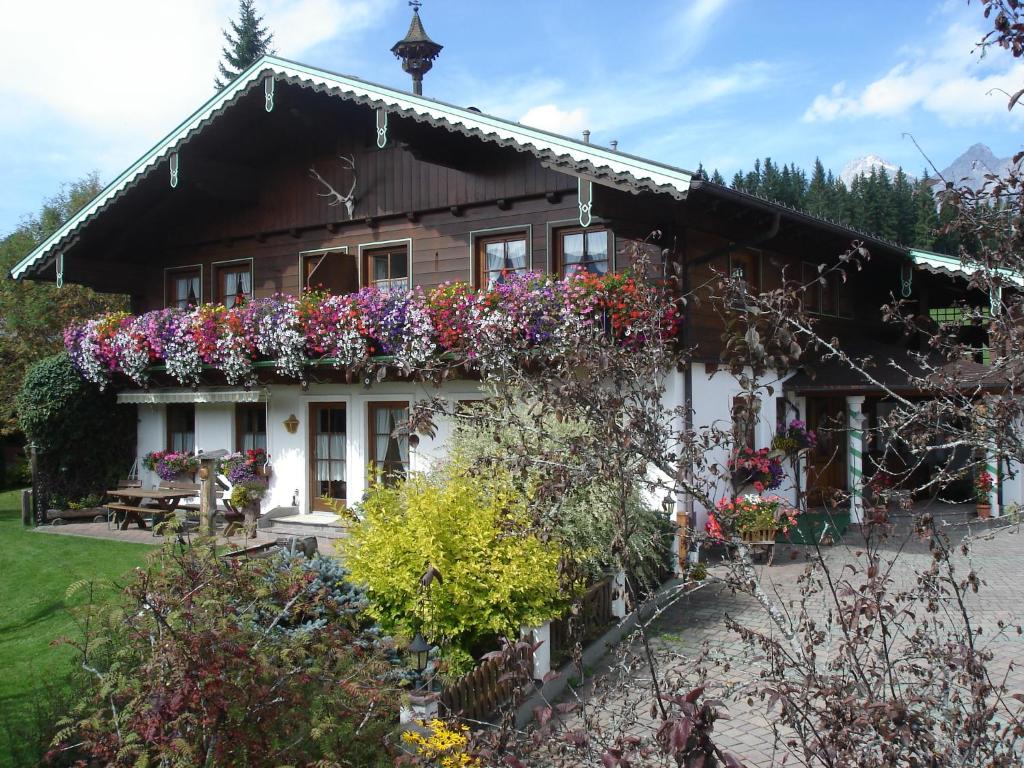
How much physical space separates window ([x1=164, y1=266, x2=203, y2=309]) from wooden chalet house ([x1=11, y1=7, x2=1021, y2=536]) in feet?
0.11

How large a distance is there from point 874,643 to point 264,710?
4.85 meters

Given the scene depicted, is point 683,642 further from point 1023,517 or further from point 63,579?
point 63,579

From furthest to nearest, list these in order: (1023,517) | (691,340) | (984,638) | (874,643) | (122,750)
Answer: (691,340) < (984,638) < (874,643) < (122,750) < (1023,517)

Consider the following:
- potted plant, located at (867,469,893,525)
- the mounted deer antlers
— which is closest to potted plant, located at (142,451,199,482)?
the mounted deer antlers

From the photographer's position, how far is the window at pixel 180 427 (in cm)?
1619

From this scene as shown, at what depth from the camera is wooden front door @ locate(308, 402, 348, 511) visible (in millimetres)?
14148

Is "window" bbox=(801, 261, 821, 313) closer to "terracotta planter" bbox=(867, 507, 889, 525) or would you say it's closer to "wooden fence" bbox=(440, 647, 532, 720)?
"wooden fence" bbox=(440, 647, 532, 720)

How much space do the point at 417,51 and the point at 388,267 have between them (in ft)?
14.7

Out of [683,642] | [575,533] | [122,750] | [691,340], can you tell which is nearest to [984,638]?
[683,642]

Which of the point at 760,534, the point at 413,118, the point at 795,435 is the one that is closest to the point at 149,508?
the point at 413,118

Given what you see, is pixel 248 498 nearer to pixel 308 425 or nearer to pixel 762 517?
pixel 308 425

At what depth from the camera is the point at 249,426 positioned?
15.3m

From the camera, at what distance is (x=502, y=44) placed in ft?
22.0

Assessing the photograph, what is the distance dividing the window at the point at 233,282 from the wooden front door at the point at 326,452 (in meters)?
2.77
